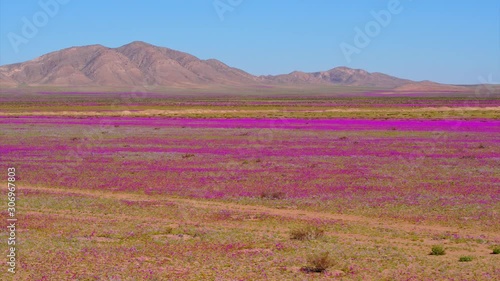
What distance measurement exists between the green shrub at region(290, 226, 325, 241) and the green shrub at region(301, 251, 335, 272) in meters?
1.95

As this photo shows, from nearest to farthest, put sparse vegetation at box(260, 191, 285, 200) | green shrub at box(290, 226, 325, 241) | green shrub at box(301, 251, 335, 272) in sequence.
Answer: green shrub at box(301, 251, 335, 272) < green shrub at box(290, 226, 325, 241) < sparse vegetation at box(260, 191, 285, 200)

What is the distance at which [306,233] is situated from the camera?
14.5 m

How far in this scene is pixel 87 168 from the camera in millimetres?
28375

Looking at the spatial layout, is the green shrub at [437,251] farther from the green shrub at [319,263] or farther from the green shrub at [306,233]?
the green shrub at [306,233]

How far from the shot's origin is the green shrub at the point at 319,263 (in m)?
11.9

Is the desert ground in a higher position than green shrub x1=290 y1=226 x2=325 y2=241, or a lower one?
lower

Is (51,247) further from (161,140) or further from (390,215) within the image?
(161,140)

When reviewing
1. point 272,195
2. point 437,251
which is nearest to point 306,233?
point 437,251

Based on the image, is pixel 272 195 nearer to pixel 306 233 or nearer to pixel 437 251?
pixel 306 233

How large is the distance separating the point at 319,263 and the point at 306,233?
2.53 m

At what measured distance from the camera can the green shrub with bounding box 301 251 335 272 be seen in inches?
470

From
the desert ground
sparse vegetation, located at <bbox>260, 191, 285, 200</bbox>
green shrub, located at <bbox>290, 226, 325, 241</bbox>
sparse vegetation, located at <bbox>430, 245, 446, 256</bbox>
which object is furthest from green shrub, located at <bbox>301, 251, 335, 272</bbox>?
sparse vegetation, located at <bbox>260, 191, 285, 200</bbox>

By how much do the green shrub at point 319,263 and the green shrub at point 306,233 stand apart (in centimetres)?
195

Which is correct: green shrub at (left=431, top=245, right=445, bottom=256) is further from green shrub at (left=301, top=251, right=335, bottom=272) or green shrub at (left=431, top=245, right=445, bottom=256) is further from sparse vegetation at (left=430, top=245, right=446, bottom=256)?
green shrub at (left=301, top=251, right=335, bottom=272)
